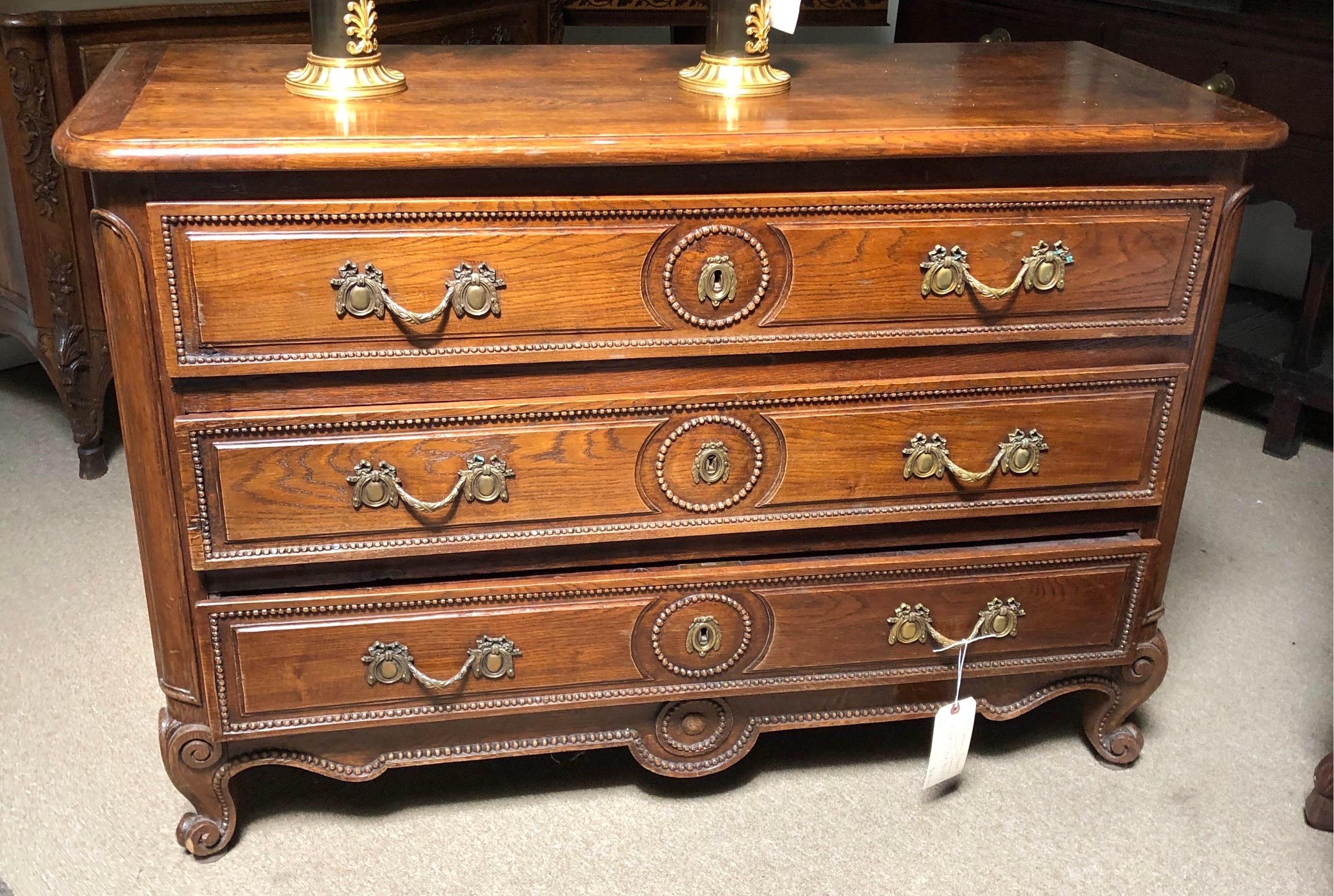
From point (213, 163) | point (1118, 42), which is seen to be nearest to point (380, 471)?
point (213, 163)

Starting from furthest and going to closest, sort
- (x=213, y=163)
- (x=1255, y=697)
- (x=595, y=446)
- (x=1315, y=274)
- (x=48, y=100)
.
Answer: (x=1315, y=274)
(x=48, y=100)
(x=1255, y=697)
(x=595, y=446)
(x=213, y=163)

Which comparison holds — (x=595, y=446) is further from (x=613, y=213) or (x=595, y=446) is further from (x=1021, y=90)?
(x=1021, y=90)

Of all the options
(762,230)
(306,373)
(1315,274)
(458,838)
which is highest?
(762,230)

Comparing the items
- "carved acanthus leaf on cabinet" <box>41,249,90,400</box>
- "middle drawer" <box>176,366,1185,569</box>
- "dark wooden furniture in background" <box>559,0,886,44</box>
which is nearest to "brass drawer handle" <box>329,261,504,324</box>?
"middle drawer" <box>176,366,1185,569</box>

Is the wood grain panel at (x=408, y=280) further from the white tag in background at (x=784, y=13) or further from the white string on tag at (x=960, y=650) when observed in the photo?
the white string on tag at (x=960, y=650)

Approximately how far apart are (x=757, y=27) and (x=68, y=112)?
115cm

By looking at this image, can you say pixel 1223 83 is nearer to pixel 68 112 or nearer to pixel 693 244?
pixel 693 244

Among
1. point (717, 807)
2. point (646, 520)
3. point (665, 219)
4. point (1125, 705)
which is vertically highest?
point (665, 219)

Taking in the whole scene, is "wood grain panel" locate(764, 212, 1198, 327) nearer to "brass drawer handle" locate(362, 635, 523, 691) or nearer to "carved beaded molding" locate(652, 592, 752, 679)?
"carved beaded molding" locate(652, 592, 752, 679)

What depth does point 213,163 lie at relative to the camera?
1.13 metres

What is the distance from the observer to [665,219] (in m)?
1.25

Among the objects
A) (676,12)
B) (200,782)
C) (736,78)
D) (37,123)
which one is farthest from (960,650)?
(37,123)

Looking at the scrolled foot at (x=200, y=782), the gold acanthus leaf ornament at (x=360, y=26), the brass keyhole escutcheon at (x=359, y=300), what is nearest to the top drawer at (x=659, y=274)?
the brass keyhole escutcheon at (x=359, y=300)

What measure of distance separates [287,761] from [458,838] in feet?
0.75
